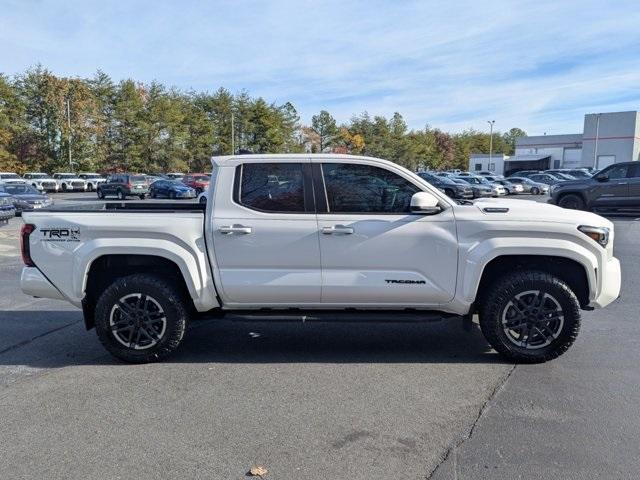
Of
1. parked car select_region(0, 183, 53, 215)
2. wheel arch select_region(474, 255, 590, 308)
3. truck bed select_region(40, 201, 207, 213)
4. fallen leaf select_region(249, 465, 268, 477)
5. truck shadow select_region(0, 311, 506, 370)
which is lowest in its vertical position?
truck shadow select_region(0, 311, 506, 370)

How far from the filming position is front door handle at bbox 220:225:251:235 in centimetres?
451

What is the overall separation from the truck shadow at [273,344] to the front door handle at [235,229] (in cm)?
120

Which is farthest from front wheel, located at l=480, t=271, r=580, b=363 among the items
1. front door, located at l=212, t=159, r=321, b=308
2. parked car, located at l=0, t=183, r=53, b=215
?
parked car, located at l=0, t=183, r=53, b=215

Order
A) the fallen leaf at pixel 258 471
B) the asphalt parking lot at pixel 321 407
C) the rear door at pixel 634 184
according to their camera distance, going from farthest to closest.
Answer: the rear door at pixel 634 184 < the asphalt parking lot at pixel 321 407 < the fallen leaf at pixel 258 471

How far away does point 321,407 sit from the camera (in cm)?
384

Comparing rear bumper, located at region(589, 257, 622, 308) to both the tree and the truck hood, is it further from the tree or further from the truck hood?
the tree

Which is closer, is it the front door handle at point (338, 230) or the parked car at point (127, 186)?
the front door handle at point (338, 230)

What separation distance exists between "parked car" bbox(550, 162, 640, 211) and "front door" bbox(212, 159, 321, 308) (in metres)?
15.4

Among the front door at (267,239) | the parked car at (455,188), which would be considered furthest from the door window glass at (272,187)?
the parked car at (455,188)

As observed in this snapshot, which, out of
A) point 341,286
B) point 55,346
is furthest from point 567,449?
point 55,346

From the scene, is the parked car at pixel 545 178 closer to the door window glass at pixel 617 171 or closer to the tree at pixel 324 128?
the door window glass at pixel 617 171

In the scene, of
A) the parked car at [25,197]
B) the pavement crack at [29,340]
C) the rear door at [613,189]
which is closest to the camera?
the pavement crack at [29,340]

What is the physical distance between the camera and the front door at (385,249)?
4.52 m

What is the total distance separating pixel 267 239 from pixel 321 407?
150 cm
